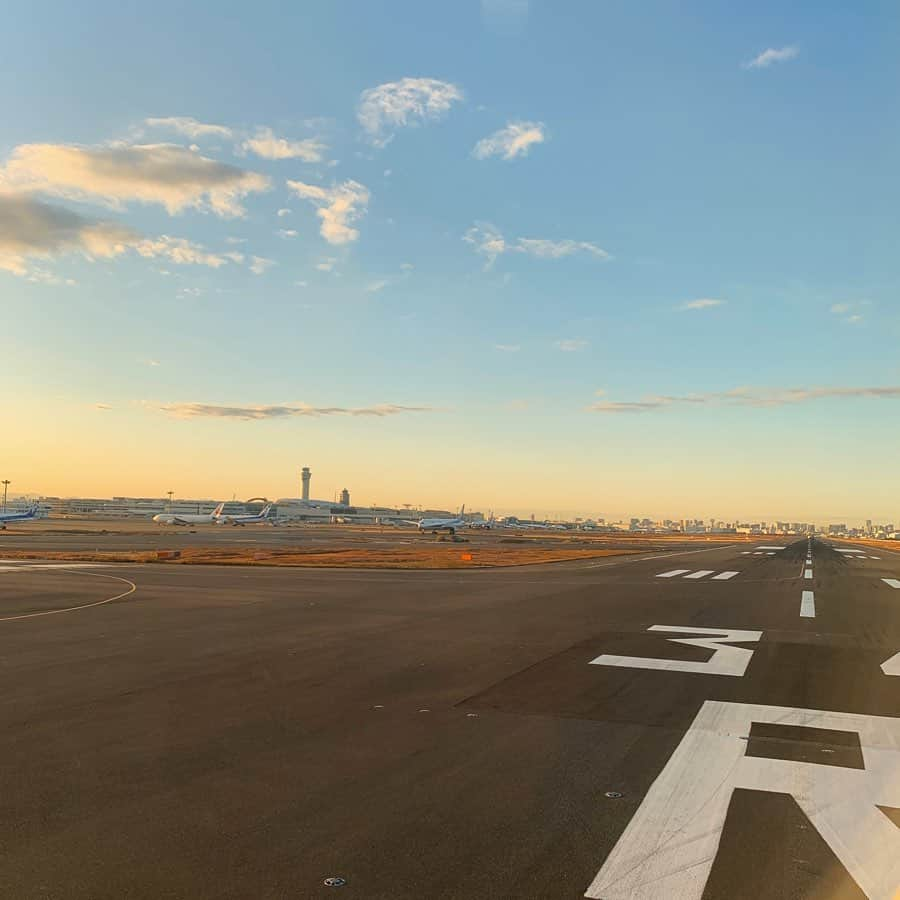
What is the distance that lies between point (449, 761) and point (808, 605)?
747 inches

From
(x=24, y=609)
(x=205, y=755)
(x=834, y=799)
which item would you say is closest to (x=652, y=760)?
(x=834, y=799)

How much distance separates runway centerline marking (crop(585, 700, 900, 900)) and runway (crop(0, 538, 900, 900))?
0.09ft

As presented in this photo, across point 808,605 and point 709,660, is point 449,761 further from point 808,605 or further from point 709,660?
point 808,605

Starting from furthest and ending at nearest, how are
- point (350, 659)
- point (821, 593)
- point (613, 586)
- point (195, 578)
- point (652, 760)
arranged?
1. point (195, 578)
2. point (613, 586)
3. point (821, 593)
4. point (350, 659)
5. point (652, 760)

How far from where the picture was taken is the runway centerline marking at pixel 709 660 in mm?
12523

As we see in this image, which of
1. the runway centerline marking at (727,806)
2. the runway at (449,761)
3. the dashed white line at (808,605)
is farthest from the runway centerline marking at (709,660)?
the dashed white line at (808,605)

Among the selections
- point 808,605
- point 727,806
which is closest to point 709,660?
point 727,806

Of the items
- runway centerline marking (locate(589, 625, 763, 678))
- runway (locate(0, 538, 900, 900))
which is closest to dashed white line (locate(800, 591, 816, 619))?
runway (locate(0, 538, 900, 900))

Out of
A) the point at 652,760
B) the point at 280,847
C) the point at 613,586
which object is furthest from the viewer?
the point at 613,586

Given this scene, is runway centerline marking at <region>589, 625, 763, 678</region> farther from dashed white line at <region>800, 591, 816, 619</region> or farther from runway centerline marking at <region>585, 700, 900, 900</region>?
dashed white line at <region>800, 591, 816, 619</region>

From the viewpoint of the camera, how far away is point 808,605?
74.9 ft

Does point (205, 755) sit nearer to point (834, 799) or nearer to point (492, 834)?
point (492, 834)

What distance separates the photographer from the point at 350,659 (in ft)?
43.9

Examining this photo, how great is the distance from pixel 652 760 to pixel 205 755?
4690 millimetres
